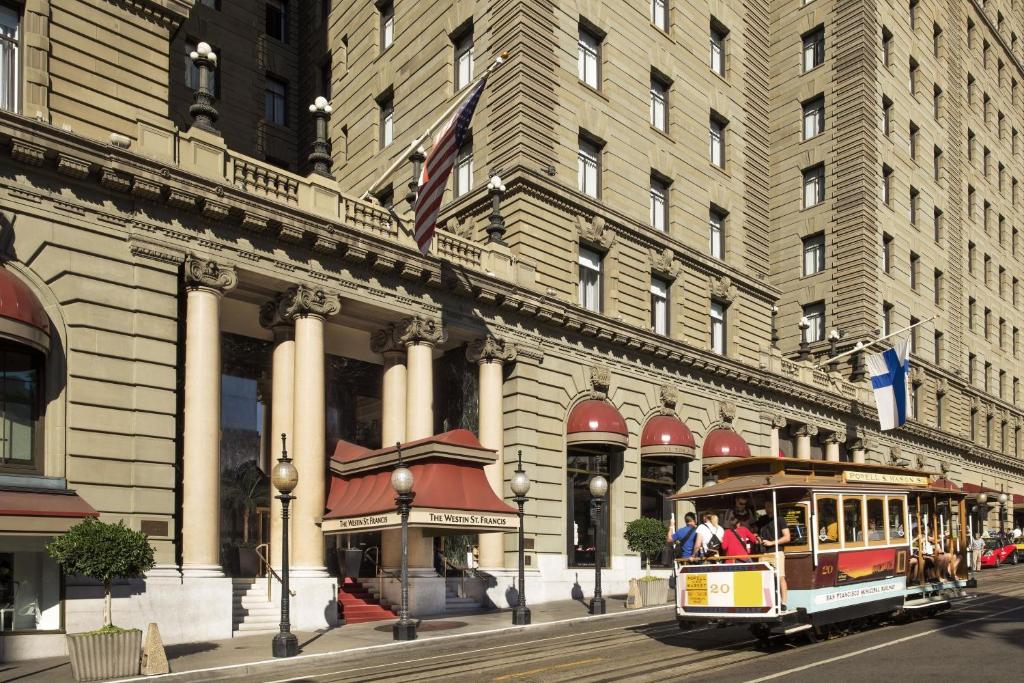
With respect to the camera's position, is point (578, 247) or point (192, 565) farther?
point (578, 247)

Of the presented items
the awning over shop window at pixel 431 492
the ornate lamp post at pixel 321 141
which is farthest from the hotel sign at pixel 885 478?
the ornate lamp post at pixel 321 141

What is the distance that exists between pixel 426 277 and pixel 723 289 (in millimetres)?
17593

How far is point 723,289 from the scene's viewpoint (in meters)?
41.5

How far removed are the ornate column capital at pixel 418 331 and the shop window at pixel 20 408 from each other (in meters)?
10.8

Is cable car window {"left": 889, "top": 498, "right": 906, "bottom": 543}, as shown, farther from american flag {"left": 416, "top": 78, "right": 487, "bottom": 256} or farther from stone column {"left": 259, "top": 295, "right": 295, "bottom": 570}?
stone column {"left": 259, "top": 295, "right": 295, "bottom": 570}

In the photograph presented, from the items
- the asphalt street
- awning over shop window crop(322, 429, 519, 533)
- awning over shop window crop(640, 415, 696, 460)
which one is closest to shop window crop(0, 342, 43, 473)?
the asphalt street

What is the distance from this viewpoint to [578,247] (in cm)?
3444

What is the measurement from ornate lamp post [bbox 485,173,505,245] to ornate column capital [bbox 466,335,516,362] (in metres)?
3.24

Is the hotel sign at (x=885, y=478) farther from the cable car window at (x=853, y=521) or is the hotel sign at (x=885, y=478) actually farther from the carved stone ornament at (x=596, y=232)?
the carved stone ornament at (x=596, y=232)

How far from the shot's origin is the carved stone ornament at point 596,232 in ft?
113

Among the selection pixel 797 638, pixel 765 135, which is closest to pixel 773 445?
pixel 765 135

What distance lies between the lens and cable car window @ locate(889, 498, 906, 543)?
65.9 feet

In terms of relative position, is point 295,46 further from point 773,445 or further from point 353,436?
point 773,445

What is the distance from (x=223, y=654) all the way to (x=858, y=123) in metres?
47.3
